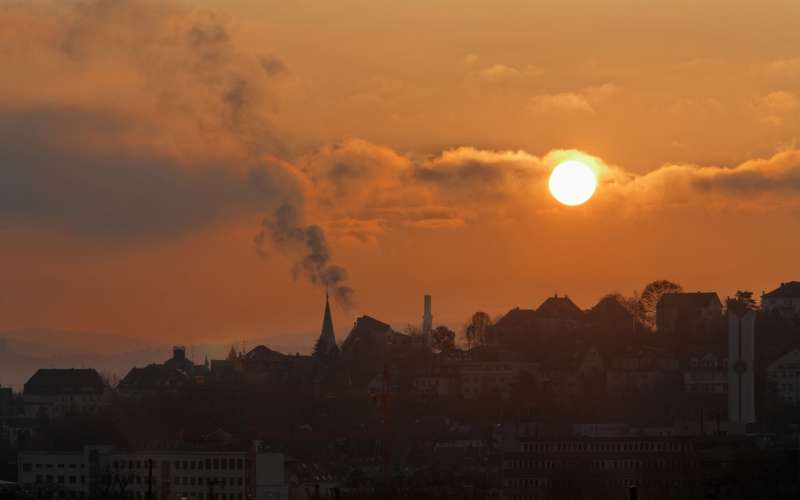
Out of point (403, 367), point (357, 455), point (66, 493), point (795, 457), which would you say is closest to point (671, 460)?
point (795, 457)

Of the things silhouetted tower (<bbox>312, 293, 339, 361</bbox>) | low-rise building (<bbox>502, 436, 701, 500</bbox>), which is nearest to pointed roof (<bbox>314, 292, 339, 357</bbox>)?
silhouetted tower (<bbox>312, 293, 339, 361</bbox>)

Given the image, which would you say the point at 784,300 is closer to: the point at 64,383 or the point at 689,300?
the point at 689,300

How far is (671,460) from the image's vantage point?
112625 mm

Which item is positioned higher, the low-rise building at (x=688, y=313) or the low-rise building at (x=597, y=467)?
the low-rise building at (x=688, y=313)

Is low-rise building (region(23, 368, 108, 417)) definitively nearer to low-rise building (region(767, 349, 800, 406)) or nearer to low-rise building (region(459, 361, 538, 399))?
low-rise building (region(459, 361, 538, 399))

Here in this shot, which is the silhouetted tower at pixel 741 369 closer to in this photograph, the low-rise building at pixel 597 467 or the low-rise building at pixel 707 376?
the low-rise building at pixel 707 376

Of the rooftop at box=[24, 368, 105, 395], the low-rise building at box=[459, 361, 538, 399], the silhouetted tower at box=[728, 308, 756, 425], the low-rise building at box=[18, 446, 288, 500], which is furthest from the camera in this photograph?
the rooftop at box=[24, 368, 105, 395]

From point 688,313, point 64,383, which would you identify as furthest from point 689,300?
point 64,383

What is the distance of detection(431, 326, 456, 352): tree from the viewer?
15875 centimetres

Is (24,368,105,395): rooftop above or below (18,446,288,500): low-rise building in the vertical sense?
above

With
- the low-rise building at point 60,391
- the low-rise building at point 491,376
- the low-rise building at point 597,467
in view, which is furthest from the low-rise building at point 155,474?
the low-rise building at point 60,391

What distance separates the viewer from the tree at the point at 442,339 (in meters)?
159

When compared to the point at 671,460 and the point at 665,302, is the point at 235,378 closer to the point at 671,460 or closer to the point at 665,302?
the point at 665,302

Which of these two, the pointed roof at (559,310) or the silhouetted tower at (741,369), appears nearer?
the silhouetted tower at (741,369)
